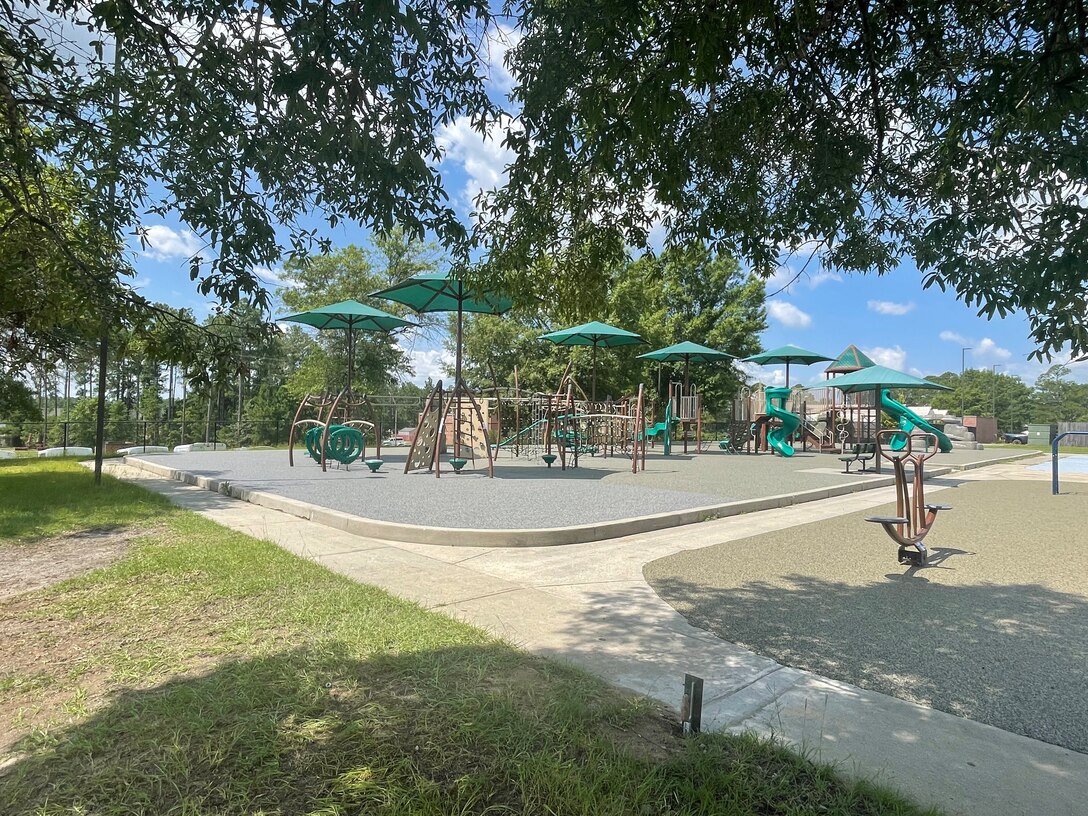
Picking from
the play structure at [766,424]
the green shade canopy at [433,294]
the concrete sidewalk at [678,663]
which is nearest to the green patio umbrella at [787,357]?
the play structure at [766,424]

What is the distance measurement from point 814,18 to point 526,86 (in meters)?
1.83

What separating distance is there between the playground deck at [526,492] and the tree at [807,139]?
113 inches

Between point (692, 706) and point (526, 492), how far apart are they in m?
7.04

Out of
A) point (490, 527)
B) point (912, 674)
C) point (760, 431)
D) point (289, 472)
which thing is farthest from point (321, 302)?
point (912, 674)

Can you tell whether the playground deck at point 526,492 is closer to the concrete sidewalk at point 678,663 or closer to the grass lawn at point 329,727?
the concrete sidewalk at point 678,663

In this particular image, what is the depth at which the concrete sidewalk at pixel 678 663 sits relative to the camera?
7.55ft

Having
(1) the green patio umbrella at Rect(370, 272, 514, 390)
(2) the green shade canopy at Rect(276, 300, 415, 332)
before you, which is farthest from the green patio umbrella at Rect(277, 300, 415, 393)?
(1) the green patio umbrella at Rect(370, 272, 514, 390)

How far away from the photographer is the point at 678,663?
3.36m

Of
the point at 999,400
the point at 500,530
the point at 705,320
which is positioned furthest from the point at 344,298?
the point at 999,400

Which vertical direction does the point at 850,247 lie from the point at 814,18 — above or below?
below

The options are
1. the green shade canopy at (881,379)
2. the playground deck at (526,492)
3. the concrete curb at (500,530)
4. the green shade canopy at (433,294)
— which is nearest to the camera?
the concrete curb at (500,530)

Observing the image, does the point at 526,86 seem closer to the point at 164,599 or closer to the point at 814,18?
the point at 814,18

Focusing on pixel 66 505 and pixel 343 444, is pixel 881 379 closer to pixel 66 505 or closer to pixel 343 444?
pixel 343 444

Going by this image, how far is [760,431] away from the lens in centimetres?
2262
